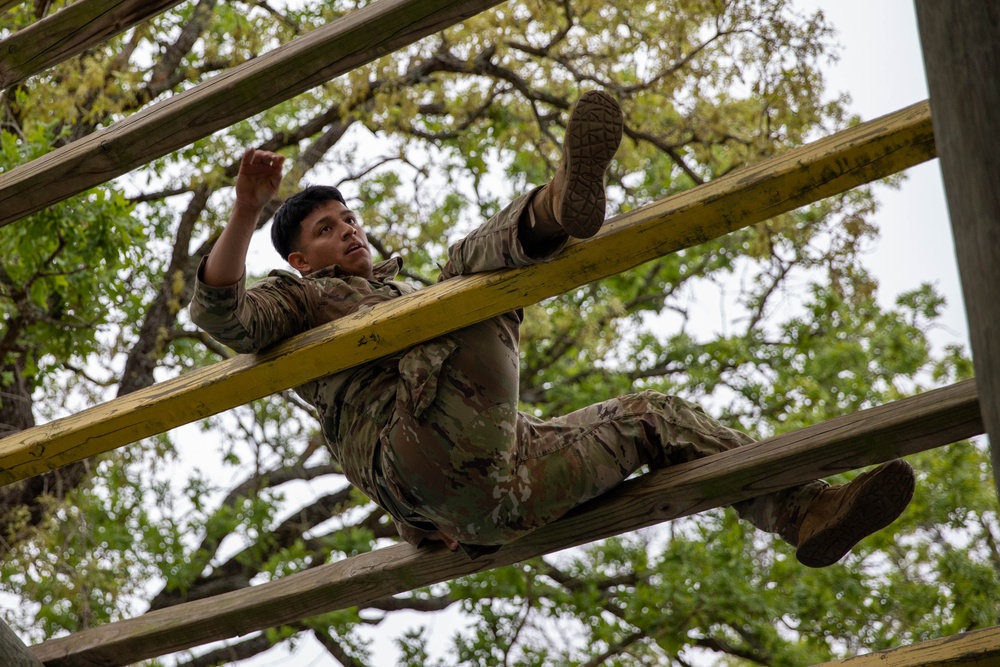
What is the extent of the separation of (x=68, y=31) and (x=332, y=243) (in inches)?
35.9

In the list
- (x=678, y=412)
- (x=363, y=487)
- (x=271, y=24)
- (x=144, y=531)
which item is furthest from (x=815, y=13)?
(x=144, y=531)

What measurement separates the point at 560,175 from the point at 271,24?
529 centimetres

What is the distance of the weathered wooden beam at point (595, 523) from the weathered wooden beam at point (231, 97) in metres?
1.18

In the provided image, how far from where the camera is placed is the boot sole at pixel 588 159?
7.30 ft

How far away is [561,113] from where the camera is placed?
25.5 feet

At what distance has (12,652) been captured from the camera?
125 inches

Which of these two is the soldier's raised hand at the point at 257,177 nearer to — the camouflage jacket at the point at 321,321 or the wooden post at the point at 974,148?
the camouflage jacket at the point at 321,321

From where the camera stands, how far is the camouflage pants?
8.62 feet

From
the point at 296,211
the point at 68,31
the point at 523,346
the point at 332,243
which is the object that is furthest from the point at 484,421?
the point at 523,346

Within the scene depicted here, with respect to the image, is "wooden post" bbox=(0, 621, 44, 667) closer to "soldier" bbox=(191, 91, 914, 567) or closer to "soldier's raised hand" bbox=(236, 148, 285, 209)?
"soldier" bbox=(191, 91, 914, 567)

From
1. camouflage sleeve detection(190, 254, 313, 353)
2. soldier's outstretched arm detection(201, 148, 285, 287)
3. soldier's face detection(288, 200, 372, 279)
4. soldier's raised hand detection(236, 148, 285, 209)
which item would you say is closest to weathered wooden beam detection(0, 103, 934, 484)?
camouflage sleeve detection(190, 254, 313, 353)

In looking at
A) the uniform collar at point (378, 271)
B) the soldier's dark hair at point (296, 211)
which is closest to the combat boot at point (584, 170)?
the uniform collar at point (378, 271)

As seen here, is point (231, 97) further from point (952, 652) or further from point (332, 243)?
point (952, 652)

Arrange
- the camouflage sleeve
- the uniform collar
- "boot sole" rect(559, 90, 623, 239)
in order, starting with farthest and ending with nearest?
the uniform collar < the camouflage sleeve < "boot sole" rect(559, 90, 623, 239)
